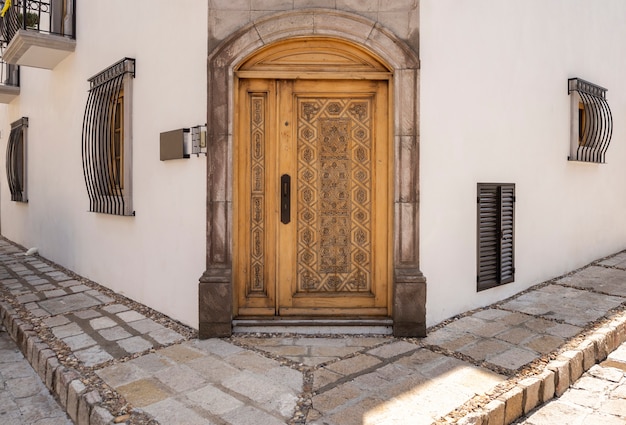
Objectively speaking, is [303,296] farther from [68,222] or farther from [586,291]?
[68,222]

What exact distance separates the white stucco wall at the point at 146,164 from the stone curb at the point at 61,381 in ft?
4.13

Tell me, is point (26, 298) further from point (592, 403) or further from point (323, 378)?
point (592, 403)

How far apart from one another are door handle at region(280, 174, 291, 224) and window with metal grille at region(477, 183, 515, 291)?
2204mm

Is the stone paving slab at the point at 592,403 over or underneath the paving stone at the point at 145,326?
underneath

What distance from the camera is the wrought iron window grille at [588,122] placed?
6.66 meters

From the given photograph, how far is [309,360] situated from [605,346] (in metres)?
2.85

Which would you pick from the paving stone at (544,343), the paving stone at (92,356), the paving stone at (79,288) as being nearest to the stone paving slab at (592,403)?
the paving stone at (544,343)

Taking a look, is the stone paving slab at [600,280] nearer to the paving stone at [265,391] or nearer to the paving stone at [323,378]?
the paving stone at [323,378]

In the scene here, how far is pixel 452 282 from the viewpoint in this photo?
16.2 ft

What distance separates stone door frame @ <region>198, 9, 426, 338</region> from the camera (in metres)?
4.43

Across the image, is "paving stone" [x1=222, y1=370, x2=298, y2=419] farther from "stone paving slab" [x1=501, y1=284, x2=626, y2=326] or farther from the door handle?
"stone paving slab" [x1=501, y1=284, x2=626, y2=326]

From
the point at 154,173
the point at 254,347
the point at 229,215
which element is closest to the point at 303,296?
the point at 254,347

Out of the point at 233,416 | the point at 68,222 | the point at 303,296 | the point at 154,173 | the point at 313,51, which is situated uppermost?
the point at 313,51

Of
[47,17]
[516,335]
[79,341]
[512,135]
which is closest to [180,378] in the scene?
[79,341]
